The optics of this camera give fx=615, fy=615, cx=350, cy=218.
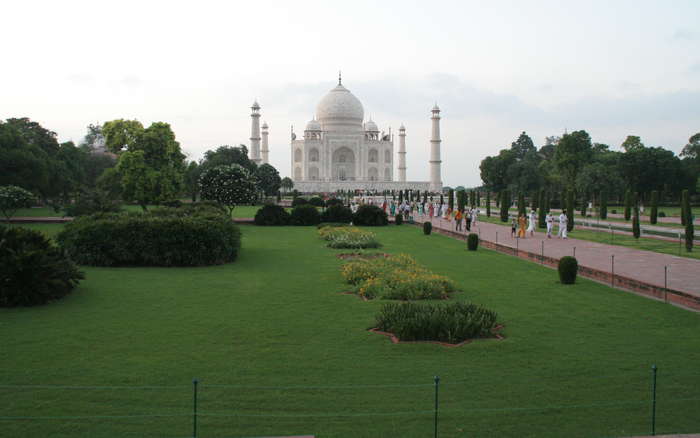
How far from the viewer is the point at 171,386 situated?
509cm

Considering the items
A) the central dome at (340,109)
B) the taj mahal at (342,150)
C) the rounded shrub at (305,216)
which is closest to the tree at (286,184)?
the taj mahal at (342,150)

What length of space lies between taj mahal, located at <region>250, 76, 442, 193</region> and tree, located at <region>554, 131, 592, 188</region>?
21857 millimetres

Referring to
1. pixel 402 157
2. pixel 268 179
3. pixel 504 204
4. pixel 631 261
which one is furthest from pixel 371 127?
pixel 631 261

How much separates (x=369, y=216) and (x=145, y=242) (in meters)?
15.0

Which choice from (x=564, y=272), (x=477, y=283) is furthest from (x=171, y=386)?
(x=564, y=272)

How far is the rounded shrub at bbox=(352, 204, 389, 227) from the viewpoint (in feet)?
87.2

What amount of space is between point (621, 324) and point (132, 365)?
5678 mm

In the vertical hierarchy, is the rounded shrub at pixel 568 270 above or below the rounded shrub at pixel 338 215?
below

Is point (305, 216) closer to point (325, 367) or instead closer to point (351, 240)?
point (351, 240)

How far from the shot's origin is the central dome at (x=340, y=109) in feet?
229

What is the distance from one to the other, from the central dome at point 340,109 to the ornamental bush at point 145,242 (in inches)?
2277

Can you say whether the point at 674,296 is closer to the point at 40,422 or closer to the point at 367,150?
the point at 40,422

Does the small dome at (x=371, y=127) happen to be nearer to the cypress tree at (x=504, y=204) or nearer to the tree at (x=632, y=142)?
the tree at (x=632, y=142)

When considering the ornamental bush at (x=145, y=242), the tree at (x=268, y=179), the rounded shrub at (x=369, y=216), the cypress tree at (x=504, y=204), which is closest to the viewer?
the ornamental bush at (x=145, y=242)
